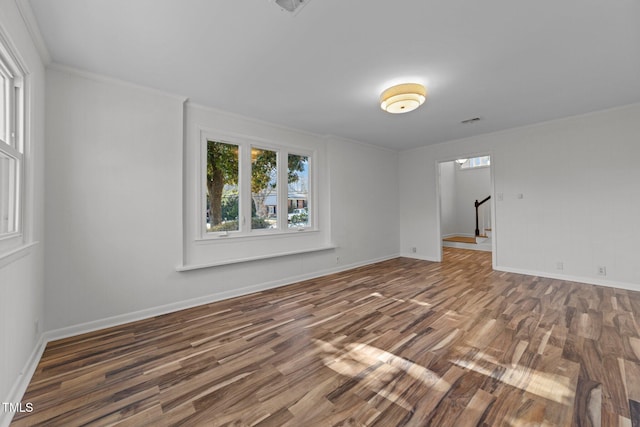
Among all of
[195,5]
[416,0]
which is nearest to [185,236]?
[195,5]

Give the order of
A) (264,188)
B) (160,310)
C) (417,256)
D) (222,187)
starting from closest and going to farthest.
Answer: (160,310)
(222,187)
(264,188)
(417,256)

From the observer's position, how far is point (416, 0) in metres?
1.78

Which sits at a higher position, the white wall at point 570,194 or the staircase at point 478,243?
the white wall at point 570,194

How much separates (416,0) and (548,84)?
2.32 m

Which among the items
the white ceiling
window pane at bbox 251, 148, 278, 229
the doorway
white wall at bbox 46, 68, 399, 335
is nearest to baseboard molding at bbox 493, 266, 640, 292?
the white ceiling

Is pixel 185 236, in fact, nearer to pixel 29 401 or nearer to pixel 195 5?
pixel 29 401

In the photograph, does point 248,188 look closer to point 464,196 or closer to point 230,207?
point 230,207

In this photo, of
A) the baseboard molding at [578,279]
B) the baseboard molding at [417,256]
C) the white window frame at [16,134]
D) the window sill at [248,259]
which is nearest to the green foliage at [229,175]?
the window sill at [248,259]

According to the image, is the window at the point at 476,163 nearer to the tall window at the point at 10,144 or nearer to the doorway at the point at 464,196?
the doorway at the point at 464,196

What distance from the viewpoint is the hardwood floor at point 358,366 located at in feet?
5.02

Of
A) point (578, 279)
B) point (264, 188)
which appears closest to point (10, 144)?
point (264, 188)

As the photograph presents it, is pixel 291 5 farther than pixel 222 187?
No

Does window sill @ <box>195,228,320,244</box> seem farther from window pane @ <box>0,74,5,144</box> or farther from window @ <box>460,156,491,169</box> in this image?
window @ <box>460,156,491,169</box>

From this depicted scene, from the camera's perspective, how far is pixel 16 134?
1.91 metres
